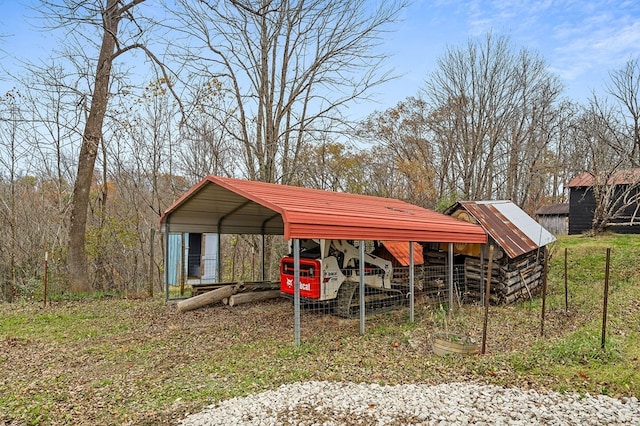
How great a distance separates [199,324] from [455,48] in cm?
1924

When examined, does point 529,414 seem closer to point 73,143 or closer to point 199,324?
point 199,324

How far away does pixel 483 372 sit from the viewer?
15.6 feet

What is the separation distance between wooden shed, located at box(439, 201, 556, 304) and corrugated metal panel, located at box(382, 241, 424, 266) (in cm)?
75

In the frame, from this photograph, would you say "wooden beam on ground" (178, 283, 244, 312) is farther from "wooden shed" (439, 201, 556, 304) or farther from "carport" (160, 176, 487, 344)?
"wooden shed" (439, 201, 556, 304)

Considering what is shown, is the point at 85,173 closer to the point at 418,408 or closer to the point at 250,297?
the point at 250,297

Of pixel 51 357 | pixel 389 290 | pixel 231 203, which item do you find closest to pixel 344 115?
pixel 231 203

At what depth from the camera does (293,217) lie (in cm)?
570

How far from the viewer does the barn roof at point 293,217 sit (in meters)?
6.05

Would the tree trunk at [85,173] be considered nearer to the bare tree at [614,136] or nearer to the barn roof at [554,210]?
the bare tree at [614,136]

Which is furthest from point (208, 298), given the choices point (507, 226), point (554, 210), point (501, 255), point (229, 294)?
point (554, 210)

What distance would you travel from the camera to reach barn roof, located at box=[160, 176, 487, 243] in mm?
6051

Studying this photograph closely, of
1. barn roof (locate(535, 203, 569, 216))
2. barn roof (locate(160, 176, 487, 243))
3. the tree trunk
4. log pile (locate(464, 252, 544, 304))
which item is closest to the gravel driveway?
barn roof (locate(160, 176, 487, 243))

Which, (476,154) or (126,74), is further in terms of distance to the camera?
(476,154)

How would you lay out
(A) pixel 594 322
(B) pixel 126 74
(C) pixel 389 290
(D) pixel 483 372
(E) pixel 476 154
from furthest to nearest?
(E) pixel 476 154
(B) pixel 126 74
(C) pixel 389 290
(A) pixel 594 322
(D) pixel 483 372
